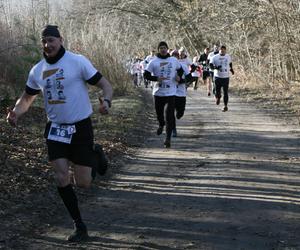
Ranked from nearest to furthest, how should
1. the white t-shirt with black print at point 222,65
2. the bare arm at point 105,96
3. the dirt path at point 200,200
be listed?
the bare arm at point 105,96 < the dirt path at point 200,200 < the white t-shirt with black print at point 222,65

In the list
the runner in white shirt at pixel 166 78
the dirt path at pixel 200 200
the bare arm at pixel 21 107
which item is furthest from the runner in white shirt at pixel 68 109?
the runner in white shirt at pixel 166 78

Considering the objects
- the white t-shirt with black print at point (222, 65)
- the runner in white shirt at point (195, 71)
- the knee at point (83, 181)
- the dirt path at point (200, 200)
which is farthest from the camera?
the white t-shirt with black print at point (222, 65)

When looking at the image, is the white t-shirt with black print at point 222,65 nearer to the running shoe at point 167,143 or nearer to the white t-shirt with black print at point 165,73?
the white t-shirt with black print at point 165,73

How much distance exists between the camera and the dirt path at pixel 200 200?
5.64 meters

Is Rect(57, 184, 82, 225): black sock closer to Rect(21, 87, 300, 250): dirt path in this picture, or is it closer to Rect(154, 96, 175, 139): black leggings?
Rect(21, 87, 300, 250): dirt path

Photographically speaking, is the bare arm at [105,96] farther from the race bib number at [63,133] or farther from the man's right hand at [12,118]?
the man's right hand at [12,118]

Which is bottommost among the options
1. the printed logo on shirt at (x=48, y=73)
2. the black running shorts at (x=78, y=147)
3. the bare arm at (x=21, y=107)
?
the black running shorts at (x=78, y=147)

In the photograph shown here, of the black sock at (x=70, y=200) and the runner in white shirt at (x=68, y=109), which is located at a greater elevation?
the runner in white shirt at (x=68, y=109)

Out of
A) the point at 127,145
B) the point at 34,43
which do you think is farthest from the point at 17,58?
the point at 127,145

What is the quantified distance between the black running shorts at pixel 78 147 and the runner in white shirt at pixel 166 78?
5.76m

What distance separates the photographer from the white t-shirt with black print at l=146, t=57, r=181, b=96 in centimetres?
1146

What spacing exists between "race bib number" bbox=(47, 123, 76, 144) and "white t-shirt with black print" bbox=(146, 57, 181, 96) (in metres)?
5.91

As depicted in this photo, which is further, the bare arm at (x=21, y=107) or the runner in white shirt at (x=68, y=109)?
the bare arm at (x=21, y=107)

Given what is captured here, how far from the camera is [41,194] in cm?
741
